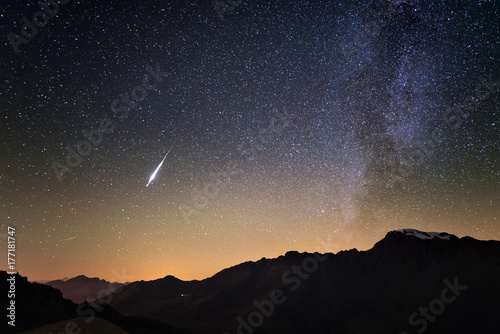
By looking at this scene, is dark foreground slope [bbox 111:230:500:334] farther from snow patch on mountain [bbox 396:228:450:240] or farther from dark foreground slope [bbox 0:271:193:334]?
dark foreground slope [bbox 0:271:193:334]

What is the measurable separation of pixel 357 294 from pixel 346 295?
190 inches

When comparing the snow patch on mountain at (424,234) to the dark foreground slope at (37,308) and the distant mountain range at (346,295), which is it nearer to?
the distant mountain range at (346,295)

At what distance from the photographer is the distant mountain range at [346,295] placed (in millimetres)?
85375

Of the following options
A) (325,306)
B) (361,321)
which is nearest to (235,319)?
(325,306)

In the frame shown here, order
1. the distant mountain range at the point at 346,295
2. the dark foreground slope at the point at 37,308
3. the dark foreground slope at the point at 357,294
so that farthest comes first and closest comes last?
the dark foreground slope at the point at 357,294 → the distant mountain range at the point at 346,295 → the dark foreground slope at the point at 37,308

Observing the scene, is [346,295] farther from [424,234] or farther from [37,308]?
[37,308]

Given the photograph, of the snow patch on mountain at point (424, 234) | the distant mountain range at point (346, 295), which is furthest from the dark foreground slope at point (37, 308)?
the snow patch on mountain at point (424, 234)

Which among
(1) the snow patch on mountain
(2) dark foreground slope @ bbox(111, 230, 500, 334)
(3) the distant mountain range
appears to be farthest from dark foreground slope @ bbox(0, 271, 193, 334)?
(1) the snow patch on mountain

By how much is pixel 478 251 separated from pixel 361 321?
49.2m

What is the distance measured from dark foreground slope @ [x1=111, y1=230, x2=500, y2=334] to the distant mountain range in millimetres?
357

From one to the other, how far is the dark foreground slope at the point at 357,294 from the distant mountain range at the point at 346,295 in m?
0.36

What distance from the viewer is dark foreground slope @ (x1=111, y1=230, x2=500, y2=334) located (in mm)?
89750

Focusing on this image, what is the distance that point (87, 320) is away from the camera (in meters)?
28.4

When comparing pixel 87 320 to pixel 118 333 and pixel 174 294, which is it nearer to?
pixel 118 333
